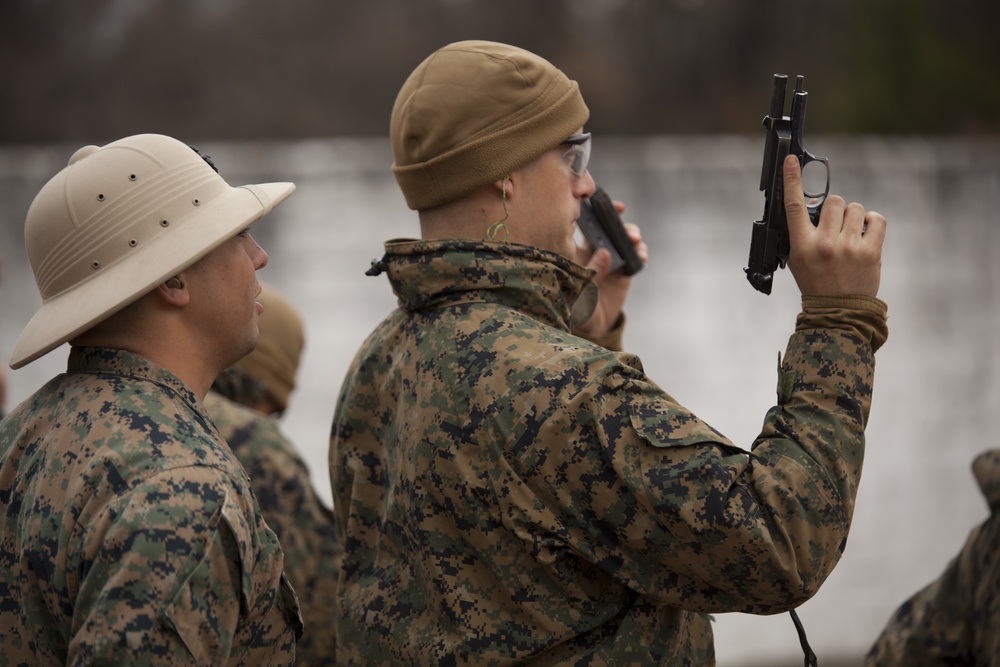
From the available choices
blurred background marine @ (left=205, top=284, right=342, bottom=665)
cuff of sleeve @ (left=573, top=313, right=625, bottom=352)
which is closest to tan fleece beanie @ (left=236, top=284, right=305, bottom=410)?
blurred background marine @ (left=205, top=284, right=342, bottom=665)

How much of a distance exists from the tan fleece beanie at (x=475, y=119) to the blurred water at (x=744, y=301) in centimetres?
373

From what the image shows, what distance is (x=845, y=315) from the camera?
2303 millimetres

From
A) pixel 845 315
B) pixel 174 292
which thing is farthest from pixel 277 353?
pixel 845 315

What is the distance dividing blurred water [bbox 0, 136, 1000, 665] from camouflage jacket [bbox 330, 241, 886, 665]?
12.6 ft

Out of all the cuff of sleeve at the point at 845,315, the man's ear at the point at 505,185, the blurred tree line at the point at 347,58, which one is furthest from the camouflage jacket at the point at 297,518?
the blurred tree line at the point at 347,58

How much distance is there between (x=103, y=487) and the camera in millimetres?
1874

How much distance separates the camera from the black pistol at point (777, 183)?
2.39 m

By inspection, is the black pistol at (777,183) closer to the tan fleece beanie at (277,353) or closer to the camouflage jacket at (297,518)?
the camouflage jacket at (297,518)

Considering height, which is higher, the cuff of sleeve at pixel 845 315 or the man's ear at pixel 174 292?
the cuff of sleeve at pixel 845 315

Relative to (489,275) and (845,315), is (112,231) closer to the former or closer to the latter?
(489,275)

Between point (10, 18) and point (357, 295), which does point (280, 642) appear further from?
point (10, 18)

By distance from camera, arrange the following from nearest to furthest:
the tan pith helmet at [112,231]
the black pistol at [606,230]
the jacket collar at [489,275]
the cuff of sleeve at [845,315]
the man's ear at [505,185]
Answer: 1. the tan pith helmet at [112,231]
2. the cuff of sleeve at [845,315]
3. the jacket collar at [489,275]
4. the man's ear at [505,185]
5. the black pistol at [606,230]

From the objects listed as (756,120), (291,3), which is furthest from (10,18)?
(756,120)

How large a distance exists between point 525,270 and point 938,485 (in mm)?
5343
